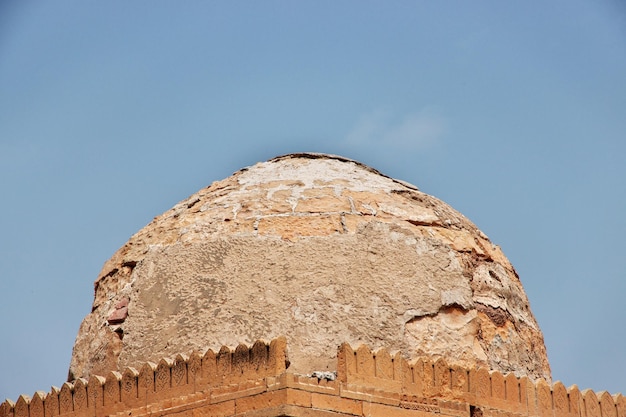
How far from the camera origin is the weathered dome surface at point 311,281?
1093 centimetres

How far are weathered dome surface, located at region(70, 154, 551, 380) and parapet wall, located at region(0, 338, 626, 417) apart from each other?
36 centimetres

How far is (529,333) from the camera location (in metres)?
12.1

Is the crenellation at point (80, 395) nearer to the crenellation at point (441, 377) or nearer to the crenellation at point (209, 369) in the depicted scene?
the crenellation at point (209, 369)

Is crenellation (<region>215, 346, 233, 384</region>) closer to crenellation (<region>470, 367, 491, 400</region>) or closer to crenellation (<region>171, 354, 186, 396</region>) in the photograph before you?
crenellation (<region>171, 354, 186, 396</region>)

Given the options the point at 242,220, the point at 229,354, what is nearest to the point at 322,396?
the point at 229,354

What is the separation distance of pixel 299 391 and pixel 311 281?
4.59 ft

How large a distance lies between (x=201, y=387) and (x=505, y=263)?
3.36m

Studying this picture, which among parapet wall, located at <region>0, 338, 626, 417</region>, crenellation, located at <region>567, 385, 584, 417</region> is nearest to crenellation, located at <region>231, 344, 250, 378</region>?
parapet wall, located at <region>0, 338, 626, 417</region>

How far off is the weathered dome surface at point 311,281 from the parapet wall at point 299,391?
1.20 feet

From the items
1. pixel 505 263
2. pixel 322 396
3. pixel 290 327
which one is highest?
pixel 505 263

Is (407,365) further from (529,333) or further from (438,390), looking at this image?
(529,333)

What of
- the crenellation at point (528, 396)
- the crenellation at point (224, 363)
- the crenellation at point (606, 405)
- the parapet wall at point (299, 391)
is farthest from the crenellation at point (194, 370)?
Answer: the crenellation at point (606, 405)

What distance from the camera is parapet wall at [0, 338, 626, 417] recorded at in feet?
32.8

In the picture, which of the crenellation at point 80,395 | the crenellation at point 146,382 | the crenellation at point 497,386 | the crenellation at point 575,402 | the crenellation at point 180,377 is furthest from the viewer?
the crenellation at point 575,402
